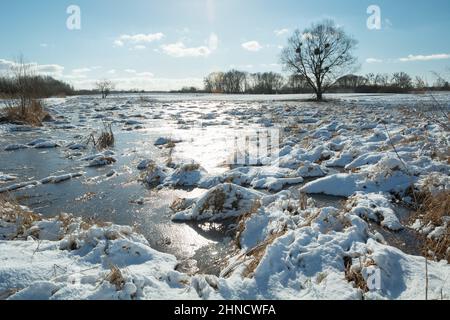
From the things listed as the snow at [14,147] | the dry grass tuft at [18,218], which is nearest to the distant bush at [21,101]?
the snow at [14,147]

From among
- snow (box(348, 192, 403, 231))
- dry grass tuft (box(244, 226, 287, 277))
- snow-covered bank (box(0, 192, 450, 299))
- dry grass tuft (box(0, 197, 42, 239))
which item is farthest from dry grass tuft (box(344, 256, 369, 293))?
dry grass tuft (box(0, 197, 42, 239))

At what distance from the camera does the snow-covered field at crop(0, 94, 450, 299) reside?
238 centimetres

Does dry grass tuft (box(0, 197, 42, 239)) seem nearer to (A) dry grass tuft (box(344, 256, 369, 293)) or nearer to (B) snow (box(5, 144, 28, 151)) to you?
(A) dry grass tuft (box(344, 256, 369, 293))

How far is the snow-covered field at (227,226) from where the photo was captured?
2379mm

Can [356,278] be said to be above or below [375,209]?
below

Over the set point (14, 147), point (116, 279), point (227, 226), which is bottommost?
point (227, 226)

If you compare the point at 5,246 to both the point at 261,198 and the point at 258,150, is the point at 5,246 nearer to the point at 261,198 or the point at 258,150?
the point at 261,198

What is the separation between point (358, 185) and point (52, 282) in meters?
4.16

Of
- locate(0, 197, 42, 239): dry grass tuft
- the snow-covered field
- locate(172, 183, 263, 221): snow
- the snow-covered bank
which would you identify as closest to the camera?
the snow-covered bank

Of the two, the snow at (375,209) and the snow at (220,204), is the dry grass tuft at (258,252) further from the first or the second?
the snow at (375,209)

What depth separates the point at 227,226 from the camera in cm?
398

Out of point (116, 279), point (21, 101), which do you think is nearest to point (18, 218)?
point (116, 279)

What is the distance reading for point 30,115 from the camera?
14.0m

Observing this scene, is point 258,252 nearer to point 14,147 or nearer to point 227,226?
point 227,226
